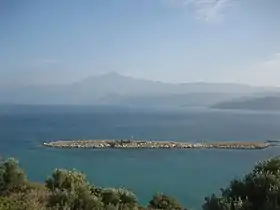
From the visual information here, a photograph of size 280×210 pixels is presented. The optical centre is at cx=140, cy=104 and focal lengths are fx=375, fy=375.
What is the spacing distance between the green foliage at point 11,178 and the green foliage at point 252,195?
6078 mm

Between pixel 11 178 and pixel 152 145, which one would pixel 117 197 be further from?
pixel 152 145

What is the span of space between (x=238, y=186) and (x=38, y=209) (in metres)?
3.64

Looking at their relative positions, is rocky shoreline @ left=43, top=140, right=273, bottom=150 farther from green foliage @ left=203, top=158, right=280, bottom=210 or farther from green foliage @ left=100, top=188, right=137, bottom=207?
green foliage @ left=203, top=158, right=280, bottom=210

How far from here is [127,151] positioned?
47875 millimetres

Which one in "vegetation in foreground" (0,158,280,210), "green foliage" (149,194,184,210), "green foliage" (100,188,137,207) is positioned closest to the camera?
"vegetation in foreground" (0,158,280,210)

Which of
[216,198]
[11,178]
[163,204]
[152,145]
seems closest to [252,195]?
[216,198]

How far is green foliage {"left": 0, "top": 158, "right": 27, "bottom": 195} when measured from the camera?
34.2ft

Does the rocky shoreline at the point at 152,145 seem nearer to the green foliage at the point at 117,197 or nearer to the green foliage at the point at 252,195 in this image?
the green foliage at the point at 117,197

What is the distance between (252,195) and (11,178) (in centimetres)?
708

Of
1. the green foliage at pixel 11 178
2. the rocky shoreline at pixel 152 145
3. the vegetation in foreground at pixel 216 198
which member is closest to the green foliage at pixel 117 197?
the vegetation in foreground at pixel 216 198

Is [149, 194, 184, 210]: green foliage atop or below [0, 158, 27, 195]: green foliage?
below

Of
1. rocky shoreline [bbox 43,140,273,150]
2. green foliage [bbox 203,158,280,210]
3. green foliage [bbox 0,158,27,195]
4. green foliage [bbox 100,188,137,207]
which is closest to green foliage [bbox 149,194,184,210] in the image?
green foliage [bbox 100,188,137,207]

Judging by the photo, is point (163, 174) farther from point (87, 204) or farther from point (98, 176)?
point (87, 204)

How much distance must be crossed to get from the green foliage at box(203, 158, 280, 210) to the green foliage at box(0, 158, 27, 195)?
19.9 ft
